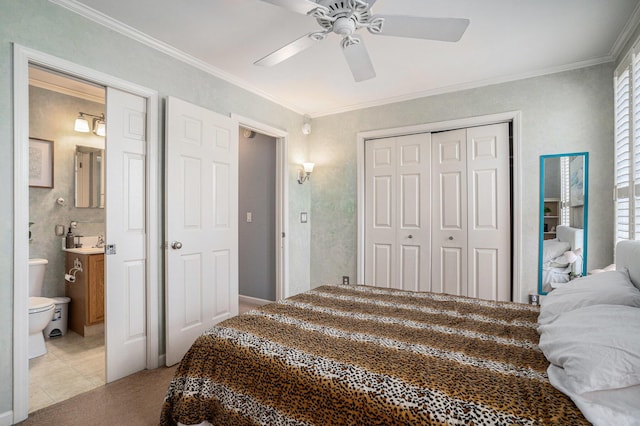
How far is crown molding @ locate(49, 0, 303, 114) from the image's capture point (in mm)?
2135

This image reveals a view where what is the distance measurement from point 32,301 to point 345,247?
3.18m

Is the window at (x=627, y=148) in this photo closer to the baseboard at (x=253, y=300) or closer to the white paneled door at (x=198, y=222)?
the white paneled door at (x=198, y=222)

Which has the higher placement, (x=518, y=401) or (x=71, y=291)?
(x=518, y=401)

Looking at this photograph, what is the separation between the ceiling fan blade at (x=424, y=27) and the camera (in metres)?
1.66

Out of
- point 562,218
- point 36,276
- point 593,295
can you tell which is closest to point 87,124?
point 36,276

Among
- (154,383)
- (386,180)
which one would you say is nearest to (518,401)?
(154,383)

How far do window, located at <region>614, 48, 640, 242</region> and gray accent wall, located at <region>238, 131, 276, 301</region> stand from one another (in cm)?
341

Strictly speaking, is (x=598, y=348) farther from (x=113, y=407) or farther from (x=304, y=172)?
(x=304, y=172)

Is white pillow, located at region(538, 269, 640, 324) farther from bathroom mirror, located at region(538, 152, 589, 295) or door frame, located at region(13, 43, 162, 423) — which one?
door frame, located at region(13, 43, 162, 423)

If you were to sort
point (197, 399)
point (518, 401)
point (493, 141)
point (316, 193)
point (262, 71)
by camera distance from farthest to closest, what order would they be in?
point (316, 193), point (493, 141), point (262, 71), point (197, 399), point (518, 401)

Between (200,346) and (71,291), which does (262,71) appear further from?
(71,291)

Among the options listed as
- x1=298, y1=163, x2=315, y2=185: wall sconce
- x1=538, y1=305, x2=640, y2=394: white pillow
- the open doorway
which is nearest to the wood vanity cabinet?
the open doorway

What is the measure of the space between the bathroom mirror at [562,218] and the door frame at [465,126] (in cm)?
19

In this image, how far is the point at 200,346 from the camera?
5.16 feet
